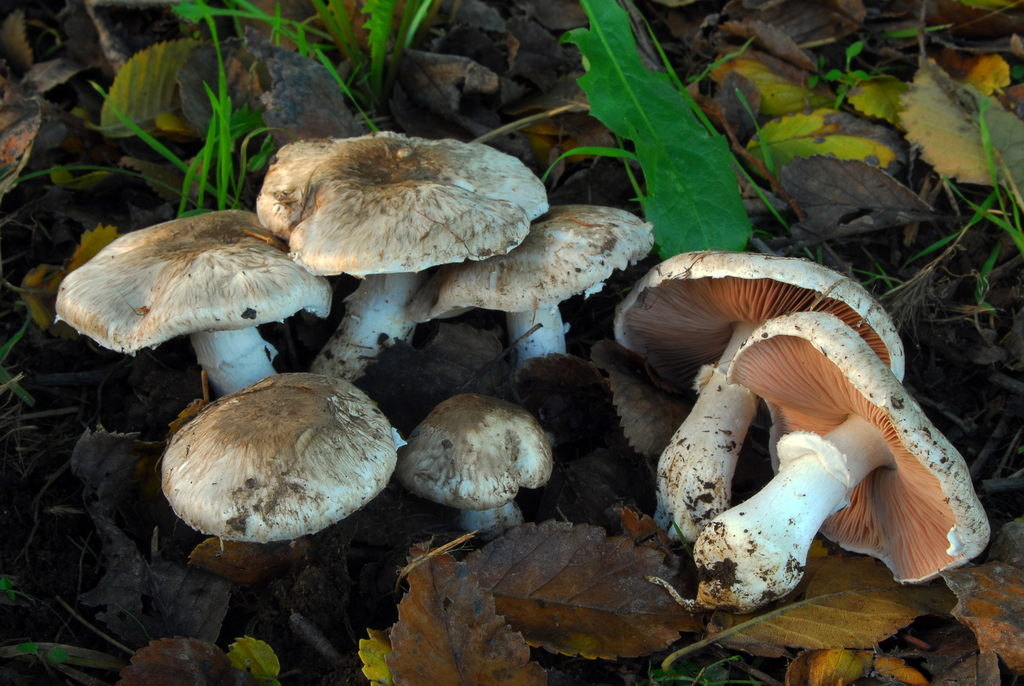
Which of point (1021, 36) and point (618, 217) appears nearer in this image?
point (618, 217)

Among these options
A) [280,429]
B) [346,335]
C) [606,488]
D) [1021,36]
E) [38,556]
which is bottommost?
[38,556]

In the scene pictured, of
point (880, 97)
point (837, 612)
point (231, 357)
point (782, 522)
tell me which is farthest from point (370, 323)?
point (880, 97)

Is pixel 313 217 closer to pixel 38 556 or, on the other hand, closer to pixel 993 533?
pixel 38 556

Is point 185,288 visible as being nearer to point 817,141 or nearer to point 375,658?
point 375,658

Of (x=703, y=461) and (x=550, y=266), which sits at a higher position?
(x=550, y=266)

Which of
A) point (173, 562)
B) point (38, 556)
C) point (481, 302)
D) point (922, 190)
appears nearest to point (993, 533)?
point (922, 190)

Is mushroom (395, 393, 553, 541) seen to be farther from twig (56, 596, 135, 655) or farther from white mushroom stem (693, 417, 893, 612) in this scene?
twig (56, 596, 135, 655)

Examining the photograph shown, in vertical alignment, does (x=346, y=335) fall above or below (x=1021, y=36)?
below
